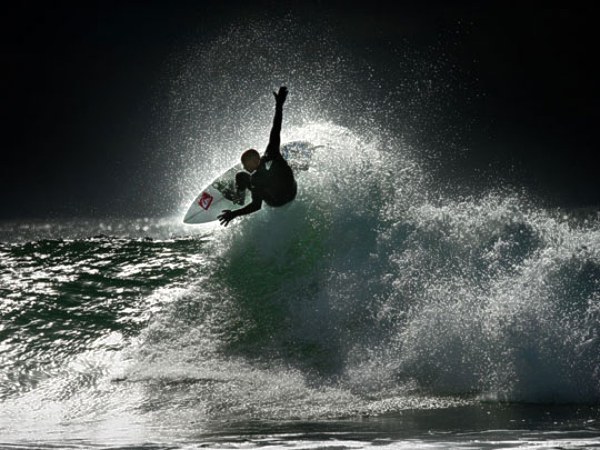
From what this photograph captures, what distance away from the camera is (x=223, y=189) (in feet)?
42.9

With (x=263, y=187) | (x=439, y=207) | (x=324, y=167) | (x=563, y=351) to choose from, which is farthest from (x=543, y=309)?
(x=324, y=167)

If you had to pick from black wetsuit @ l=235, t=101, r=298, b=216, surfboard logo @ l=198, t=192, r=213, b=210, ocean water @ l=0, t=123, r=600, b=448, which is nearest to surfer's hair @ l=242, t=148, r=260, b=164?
black wetsuit @ l=235, t=101, r=298, b=216

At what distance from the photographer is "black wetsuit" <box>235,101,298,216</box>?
10336 millimetres

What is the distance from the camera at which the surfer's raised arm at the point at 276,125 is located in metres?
9.58

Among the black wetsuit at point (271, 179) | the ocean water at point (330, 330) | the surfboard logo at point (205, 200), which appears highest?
the surfboard logo at point (205, 200)

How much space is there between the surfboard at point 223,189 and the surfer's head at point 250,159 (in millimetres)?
2743

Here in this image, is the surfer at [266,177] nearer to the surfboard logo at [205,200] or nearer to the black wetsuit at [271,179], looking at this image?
the black wetsuit at [271,179]

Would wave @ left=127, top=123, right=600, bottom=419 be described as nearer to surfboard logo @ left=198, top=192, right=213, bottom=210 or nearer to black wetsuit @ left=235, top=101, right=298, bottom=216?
surfboard logo @ left=198, top=192, right=213, bottom=210

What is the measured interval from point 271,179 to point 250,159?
1.84 ft

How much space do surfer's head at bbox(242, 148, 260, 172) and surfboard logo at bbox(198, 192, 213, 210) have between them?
332 cm

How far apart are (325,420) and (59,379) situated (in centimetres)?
342

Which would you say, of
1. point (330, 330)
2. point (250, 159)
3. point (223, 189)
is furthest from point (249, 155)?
point (223, 189)

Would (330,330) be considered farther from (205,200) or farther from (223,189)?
(205,200)

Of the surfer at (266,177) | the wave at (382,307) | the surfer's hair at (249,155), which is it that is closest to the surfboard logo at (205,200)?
the wave at (382,307)
